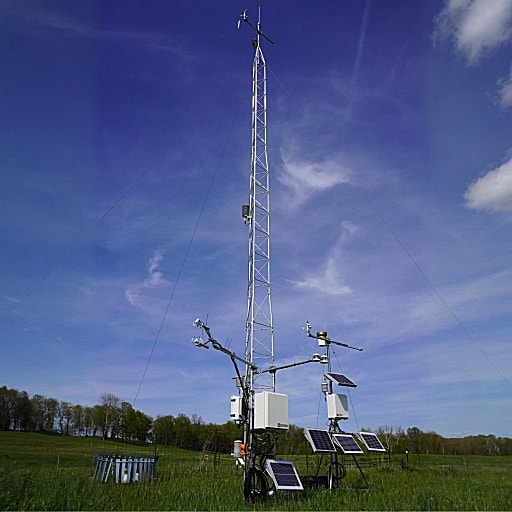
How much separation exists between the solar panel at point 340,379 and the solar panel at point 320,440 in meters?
1.38

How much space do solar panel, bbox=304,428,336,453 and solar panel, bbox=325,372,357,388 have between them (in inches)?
54.2

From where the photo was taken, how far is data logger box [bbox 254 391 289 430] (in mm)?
11047

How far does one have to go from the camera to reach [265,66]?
55.1ft

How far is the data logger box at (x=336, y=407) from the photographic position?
13.1 metres

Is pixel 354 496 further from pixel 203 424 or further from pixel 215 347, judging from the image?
pixel 203 424

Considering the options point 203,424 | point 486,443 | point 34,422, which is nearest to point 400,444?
point 486,443

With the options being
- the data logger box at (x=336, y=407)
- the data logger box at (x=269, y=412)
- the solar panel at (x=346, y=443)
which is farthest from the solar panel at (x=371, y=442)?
the data logger box at (x=269, y=412)

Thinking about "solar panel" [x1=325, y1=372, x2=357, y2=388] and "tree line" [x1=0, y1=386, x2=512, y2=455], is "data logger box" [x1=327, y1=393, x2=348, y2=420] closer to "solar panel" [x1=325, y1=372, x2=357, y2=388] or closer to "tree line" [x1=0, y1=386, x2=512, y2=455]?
"solar panel" [x1=325, y1=372, x2=357, y2=388]

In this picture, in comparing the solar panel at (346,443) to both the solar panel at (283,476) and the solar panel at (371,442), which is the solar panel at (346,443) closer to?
the solar panel at (371,442)

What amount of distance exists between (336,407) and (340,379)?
0.79m

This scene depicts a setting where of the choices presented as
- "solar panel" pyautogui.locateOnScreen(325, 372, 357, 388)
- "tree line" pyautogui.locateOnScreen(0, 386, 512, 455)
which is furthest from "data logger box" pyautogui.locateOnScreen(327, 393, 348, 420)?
"tree line" pyautogui.locateOnScreen(0, 386, 512, 455)

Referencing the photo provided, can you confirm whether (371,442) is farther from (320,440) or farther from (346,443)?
(320,440)

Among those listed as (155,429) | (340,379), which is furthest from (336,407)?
(155,429)

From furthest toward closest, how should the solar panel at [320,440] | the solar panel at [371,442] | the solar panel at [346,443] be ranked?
the solar panel at [371,442] < the solar panel at [346,443] < the solar panel at [320,440]
